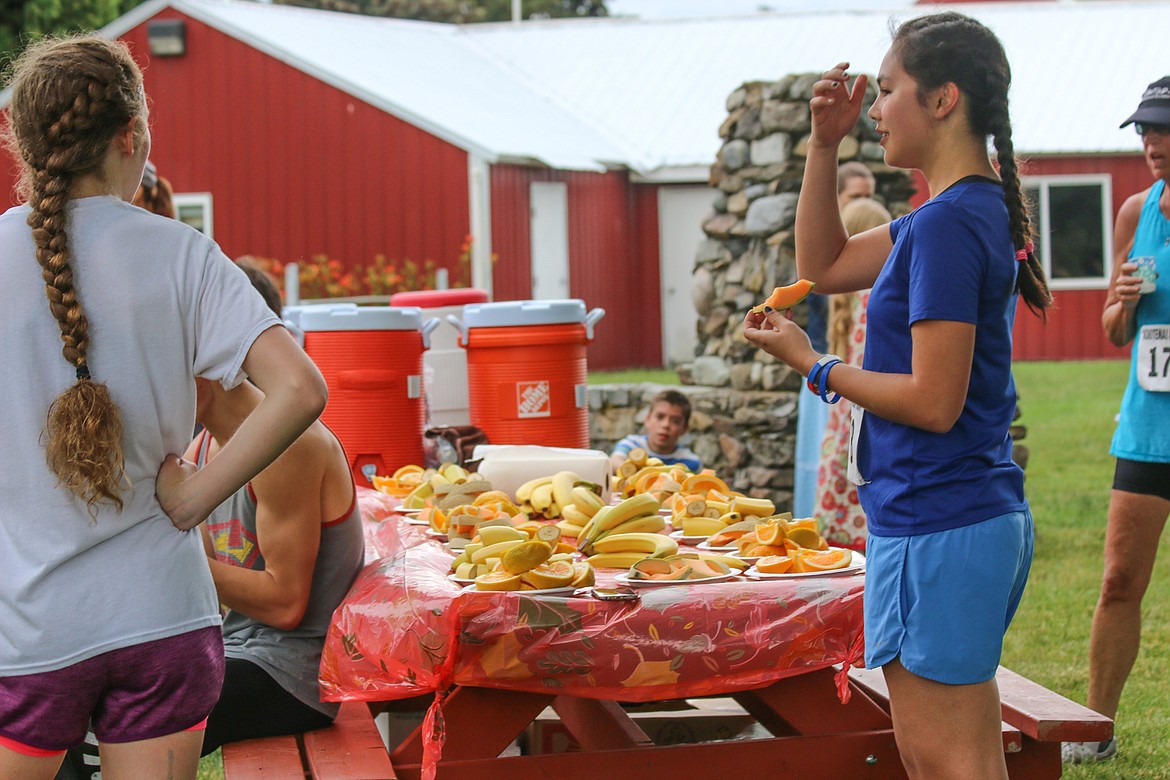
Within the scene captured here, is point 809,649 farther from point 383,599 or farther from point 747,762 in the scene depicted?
point 383,599

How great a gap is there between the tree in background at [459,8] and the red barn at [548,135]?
1194 cm

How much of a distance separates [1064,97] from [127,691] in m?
19.1

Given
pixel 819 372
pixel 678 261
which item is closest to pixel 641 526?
pixel 819 372

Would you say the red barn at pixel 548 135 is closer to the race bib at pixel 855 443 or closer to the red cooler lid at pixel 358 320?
the red cooler lid at pixel 358 320

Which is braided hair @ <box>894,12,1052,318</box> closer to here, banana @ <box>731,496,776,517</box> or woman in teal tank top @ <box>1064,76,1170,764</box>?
banana @ <box>731,496,776,517</box>

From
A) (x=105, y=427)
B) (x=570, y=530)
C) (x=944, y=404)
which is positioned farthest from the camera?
(x=570, y=530)

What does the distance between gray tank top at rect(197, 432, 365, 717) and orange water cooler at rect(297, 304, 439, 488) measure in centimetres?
189

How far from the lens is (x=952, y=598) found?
2.29 meters

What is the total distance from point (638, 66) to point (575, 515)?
18488 mm

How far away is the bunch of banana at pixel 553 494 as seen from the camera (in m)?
3.91

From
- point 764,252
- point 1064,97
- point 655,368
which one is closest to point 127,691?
point 764,252

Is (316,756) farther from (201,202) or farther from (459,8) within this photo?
(459,8)

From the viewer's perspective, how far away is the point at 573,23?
908 inches

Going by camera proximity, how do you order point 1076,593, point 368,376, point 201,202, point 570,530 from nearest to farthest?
point 570,530 → point 368,376 → point 1076,593 → point 201,202
